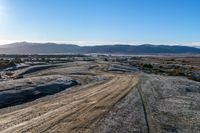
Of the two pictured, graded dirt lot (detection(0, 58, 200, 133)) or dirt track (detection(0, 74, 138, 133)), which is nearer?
dirt track (detection(0, 74, 138, 133))

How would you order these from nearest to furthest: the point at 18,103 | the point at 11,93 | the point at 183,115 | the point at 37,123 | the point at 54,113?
1. the point at 37,123
2. the point at 54,113
3. the point at 183,115
4. the point at 18,103
5. the point at 11,93

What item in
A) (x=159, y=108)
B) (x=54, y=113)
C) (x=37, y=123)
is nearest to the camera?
(x=37, y=123)

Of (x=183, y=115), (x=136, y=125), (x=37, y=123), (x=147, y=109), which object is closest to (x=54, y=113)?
(x=37, y=123)

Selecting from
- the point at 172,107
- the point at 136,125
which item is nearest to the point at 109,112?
the point at 136,125

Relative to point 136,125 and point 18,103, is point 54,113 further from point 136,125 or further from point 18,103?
point 18,103

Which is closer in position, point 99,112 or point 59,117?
point 59,117

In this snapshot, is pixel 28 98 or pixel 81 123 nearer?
pixel 81 123

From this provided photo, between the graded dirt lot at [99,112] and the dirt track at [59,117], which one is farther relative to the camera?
the graded dirt lot at [99,112]

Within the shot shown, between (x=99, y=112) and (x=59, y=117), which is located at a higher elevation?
(x=59, y=117)

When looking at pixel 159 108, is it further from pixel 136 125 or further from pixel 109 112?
pixel 136 125
